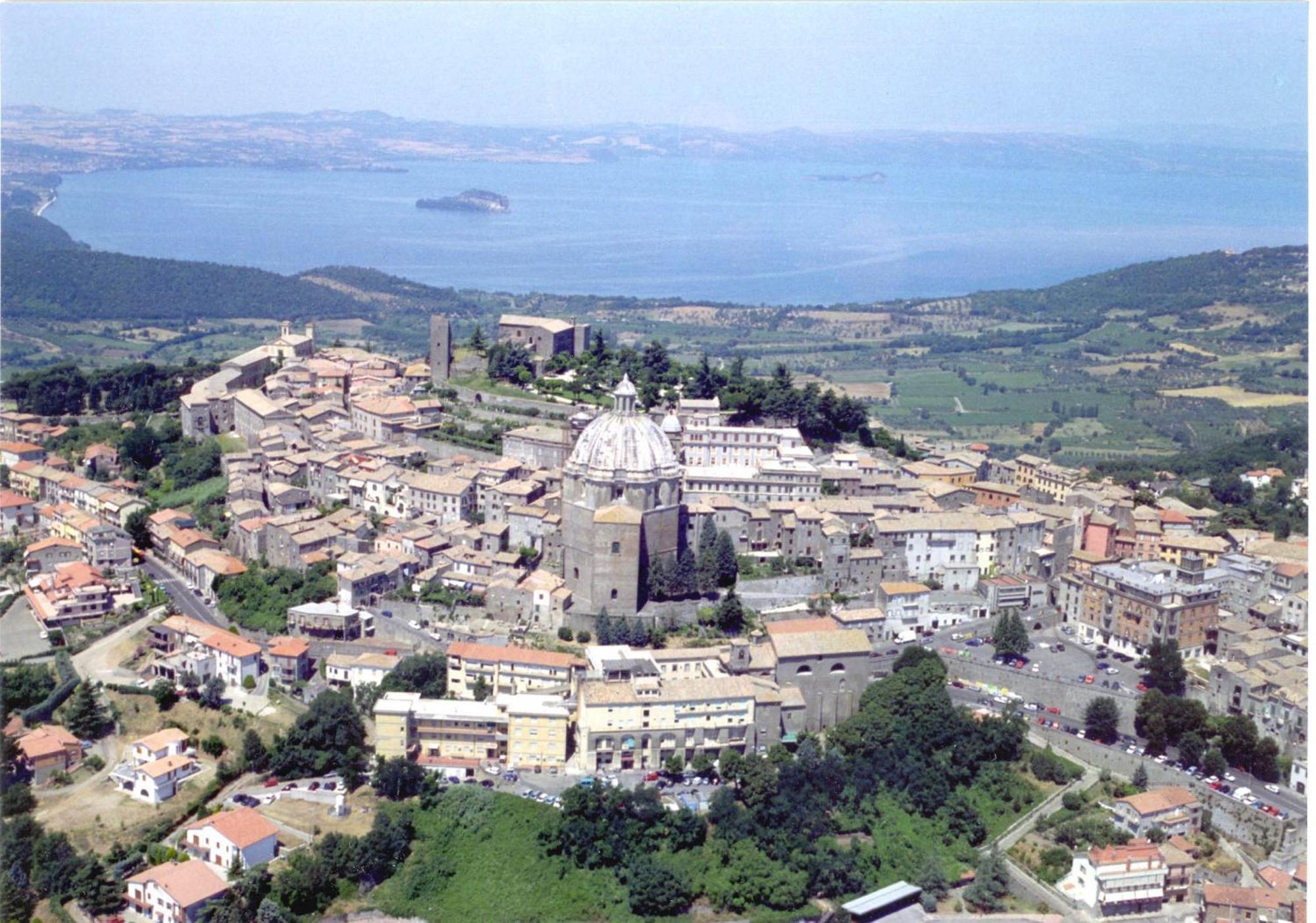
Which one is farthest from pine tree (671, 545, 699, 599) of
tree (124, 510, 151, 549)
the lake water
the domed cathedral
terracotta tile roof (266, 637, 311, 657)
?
the lake water

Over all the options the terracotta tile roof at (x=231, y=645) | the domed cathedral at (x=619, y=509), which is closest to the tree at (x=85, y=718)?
the terracotta tile roof at (x=231, y=645)

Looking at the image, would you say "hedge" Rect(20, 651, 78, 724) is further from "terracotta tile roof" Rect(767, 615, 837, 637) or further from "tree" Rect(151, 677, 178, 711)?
"terracotta tile roof" Rect(767, 615, 837, 637)

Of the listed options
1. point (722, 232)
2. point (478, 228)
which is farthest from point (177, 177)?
point (722, 232)

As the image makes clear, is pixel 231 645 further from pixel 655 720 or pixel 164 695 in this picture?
pixel 655 720

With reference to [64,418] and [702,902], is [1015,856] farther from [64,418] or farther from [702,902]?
[64,418]

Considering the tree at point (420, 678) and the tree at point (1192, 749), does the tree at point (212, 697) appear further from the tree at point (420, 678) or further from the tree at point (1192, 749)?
the tree at point (1192, 749)

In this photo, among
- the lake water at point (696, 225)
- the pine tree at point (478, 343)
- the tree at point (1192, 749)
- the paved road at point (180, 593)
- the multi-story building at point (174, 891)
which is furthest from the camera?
the lake water at point (696, 225)
